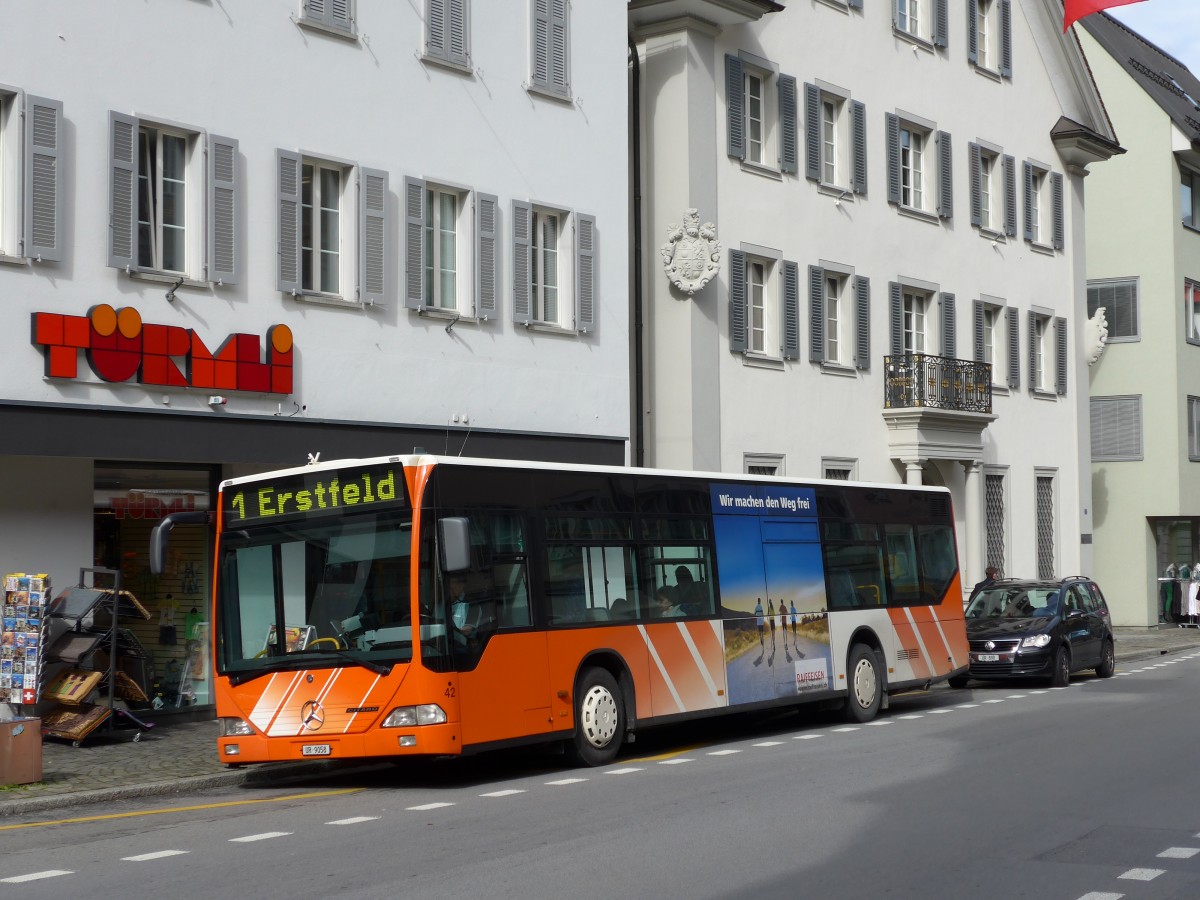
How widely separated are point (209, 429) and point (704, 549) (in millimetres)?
5557

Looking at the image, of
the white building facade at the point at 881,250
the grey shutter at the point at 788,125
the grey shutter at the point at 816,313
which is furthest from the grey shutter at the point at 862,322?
the grey shutter at the point at 788,125

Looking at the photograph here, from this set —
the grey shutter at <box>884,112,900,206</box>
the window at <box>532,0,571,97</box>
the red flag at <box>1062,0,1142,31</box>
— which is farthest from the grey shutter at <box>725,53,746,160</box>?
the red flag at <box>1062,0,1142,31</box>

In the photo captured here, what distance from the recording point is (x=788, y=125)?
29234mm

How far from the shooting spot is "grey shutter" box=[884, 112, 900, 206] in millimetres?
32344

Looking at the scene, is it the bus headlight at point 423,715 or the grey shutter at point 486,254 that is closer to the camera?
the bus headlight at point 423,715

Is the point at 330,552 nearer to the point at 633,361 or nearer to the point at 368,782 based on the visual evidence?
the point at 368,782

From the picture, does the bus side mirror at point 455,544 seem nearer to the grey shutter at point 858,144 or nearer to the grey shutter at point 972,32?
the grey shutter at point 858,144

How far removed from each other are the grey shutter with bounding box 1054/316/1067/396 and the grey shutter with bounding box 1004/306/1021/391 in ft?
7.07

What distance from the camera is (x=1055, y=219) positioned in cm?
3872

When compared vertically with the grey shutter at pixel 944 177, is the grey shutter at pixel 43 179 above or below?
below

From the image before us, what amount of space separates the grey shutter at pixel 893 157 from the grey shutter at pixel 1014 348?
5402mm

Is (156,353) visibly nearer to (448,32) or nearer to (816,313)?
(448,32)

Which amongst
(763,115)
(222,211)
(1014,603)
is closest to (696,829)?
(222,211)

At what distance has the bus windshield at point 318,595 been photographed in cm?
1352
